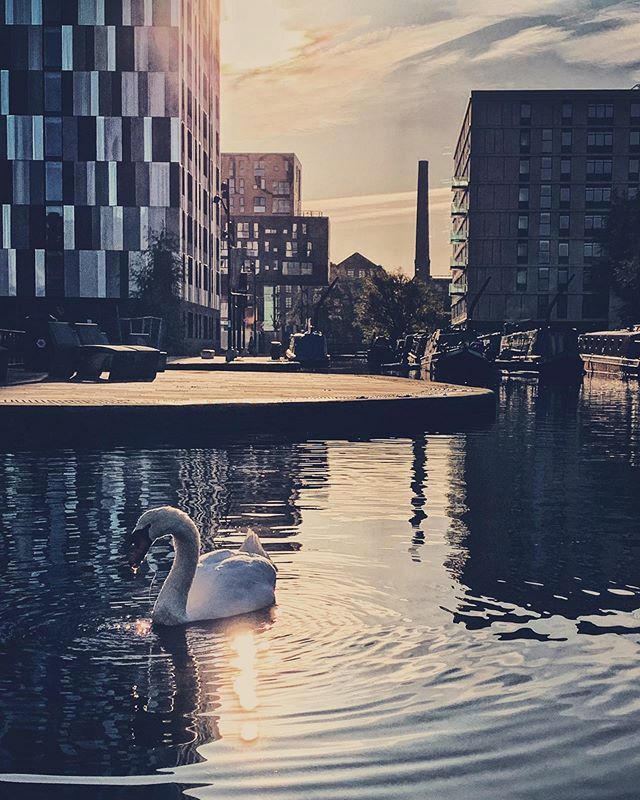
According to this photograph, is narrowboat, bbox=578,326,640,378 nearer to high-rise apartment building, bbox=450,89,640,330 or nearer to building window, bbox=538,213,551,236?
high-rise apartment building, bbox=450,89,640,330

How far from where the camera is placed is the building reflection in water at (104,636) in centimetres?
434

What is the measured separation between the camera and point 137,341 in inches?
1636

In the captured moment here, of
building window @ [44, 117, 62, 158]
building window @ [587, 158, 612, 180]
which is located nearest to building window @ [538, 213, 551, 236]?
building window @ [587, 158, 612, 180]

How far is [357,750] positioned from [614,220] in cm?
6880

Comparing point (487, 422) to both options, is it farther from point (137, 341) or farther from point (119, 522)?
point (137, 341)

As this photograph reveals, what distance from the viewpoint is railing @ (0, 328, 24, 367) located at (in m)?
33.5

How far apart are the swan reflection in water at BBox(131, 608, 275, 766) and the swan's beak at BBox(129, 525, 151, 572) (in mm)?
393

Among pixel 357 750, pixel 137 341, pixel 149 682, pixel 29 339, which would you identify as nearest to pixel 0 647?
pixel 149 682

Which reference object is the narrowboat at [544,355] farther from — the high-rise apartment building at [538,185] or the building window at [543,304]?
the high-rise apartment building at [538,185]

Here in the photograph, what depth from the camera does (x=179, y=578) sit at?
19.7 ft

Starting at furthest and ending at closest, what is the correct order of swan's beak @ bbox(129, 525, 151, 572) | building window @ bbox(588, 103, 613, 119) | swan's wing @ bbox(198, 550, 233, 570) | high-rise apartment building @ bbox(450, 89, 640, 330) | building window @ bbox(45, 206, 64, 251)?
building window @ bbox(588, 103, 613, 119), high-rise apartment building @ bbox(450, 89, 640, 330), building window @ bbox(45, 206, 64, 251), swan's wing @ bbox(198, 550, 233, 570), swan's beak @ bbox(129, 525, 151, 572)

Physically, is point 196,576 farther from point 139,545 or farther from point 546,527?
point 546,527

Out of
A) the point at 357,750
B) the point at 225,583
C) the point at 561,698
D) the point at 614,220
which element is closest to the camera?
the point at 357,750

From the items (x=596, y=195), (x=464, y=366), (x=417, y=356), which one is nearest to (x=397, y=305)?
(x=596, y=195)
